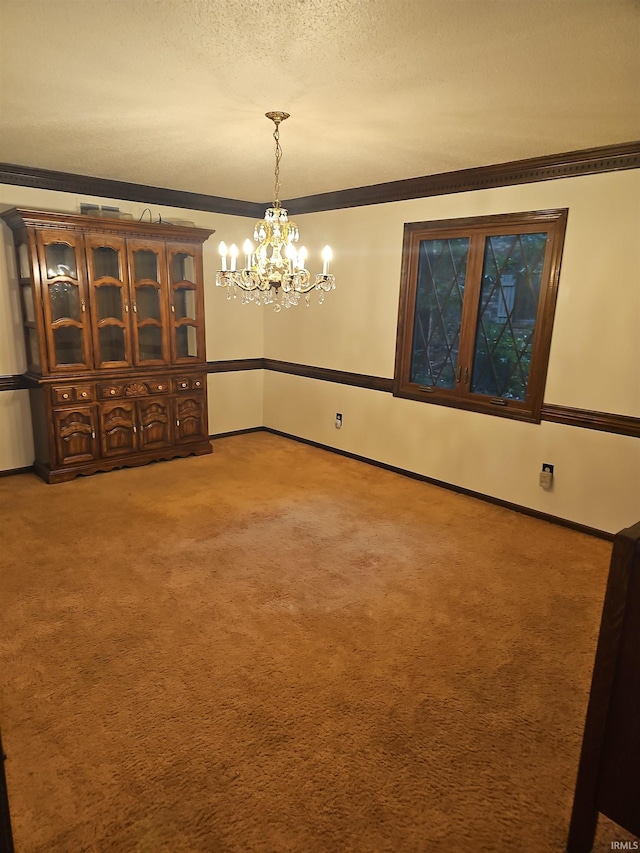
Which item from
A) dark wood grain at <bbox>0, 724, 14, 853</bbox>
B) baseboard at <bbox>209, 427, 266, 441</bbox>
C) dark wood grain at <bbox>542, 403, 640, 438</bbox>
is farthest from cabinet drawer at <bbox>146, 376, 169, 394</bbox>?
dark wood grain at <bbox>0, 724, 14, 853</bbox>

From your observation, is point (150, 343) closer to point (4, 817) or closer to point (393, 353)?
point (393, 353)

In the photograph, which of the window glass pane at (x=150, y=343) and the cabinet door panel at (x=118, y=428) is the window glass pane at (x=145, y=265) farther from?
the cabinet door panel at (x=118, y=428)

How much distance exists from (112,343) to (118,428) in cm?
74

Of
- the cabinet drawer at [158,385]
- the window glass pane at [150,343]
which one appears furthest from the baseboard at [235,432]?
the window glass pane at [150,343]

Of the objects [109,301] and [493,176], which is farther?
[109,301]

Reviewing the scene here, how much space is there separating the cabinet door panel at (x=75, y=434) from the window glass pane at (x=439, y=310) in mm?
2806

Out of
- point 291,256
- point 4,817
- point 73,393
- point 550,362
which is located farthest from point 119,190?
point 4,817

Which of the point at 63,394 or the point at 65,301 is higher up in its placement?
the point at 65,301

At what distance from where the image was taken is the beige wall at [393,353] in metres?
3.32

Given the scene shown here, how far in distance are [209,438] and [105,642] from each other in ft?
10.8

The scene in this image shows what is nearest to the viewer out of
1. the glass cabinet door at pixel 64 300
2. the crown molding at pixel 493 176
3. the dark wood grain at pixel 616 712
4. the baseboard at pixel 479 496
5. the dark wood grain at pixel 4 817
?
the dark wood grain at pixel 4 817

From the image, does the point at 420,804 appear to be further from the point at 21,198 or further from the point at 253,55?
the point at 21,198

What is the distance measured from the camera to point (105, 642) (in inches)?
94.5

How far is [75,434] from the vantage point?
436 centimetres
